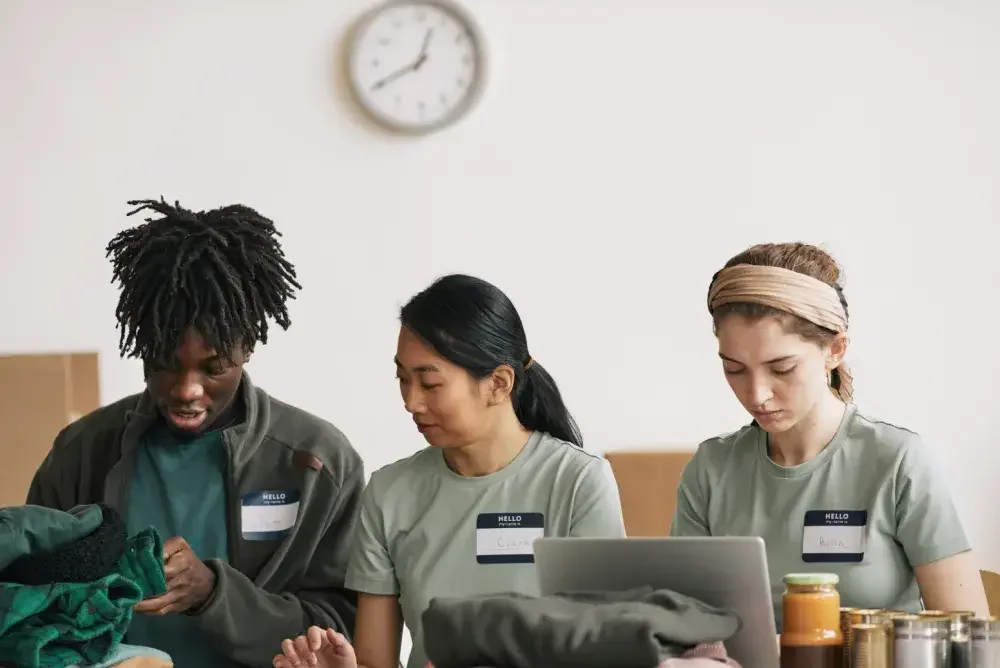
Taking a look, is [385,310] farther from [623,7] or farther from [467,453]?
[467,453]

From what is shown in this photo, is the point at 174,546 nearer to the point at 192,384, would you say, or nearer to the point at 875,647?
the point at 192,384

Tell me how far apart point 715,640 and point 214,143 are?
2960mm

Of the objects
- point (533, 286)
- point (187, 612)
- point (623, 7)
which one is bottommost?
point (187, 612)

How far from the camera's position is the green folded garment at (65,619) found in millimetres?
1521

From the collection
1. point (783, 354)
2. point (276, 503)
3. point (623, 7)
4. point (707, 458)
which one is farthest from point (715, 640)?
point (623, 7)

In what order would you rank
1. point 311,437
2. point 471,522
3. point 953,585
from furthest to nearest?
point 311,437 < point 471,522 < point 953,585

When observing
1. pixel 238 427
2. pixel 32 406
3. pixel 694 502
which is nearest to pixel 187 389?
pixel 238 427

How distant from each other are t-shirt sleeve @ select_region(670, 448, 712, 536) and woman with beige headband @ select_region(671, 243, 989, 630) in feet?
0.17

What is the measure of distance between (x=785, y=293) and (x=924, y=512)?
404 millimetres

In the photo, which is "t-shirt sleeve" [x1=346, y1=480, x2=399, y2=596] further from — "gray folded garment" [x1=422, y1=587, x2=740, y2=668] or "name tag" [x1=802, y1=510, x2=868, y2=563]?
"gray folded garment" [x1=422, y1=587, x2=740, y2=668]

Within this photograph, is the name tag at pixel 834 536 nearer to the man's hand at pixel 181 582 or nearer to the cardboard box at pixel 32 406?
the man's hand at pixel 181 582

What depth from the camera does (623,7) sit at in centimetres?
394

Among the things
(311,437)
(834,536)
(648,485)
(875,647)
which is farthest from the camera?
(648,485)

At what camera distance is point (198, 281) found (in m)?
2.18
